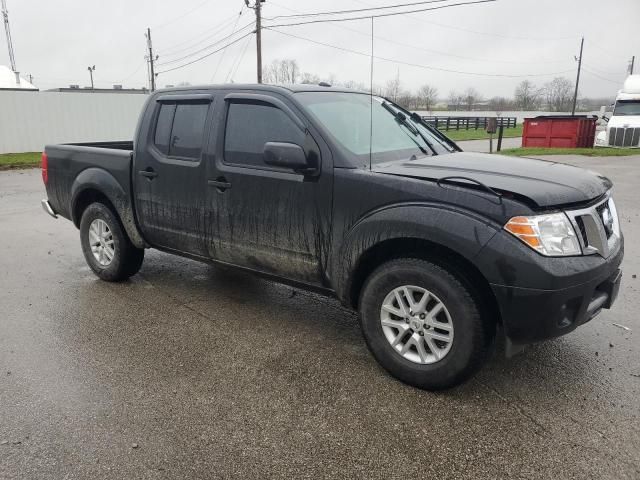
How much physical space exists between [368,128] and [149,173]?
1.97 meters

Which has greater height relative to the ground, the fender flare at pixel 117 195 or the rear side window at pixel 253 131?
the rear side window at pixel 253 131

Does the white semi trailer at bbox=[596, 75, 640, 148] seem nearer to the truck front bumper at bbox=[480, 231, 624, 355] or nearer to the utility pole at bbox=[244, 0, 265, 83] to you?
the utility pole at bbox=[244, 0, 265, 83]

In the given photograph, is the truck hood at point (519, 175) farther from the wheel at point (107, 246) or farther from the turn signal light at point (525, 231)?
the wheel at point (107, 246)

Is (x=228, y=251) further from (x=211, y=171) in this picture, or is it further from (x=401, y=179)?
(x=401, y=179)

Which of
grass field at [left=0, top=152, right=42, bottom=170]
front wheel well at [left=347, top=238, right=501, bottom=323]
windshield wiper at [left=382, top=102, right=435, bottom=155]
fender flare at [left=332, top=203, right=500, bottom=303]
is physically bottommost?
grass field at [left=0, top=152, right=42, bottom=170]

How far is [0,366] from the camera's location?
138 inches

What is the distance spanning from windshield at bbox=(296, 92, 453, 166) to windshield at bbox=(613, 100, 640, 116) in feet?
74.9

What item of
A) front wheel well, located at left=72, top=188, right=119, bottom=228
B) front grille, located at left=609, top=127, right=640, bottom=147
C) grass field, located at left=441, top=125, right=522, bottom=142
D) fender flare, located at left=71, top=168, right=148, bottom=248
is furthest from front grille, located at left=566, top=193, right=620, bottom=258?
grass field, located at left=441, top=125, right=522, bottom=142

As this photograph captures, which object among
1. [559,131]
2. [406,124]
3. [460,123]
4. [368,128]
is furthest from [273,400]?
[460,123]

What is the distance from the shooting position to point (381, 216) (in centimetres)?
318

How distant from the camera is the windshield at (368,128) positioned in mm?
3618

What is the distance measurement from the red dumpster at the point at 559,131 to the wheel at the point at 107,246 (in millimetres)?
20711

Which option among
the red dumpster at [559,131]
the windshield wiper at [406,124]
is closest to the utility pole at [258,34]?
the red dumpster at [559,131]

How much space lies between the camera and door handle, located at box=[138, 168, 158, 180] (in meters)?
4.52
